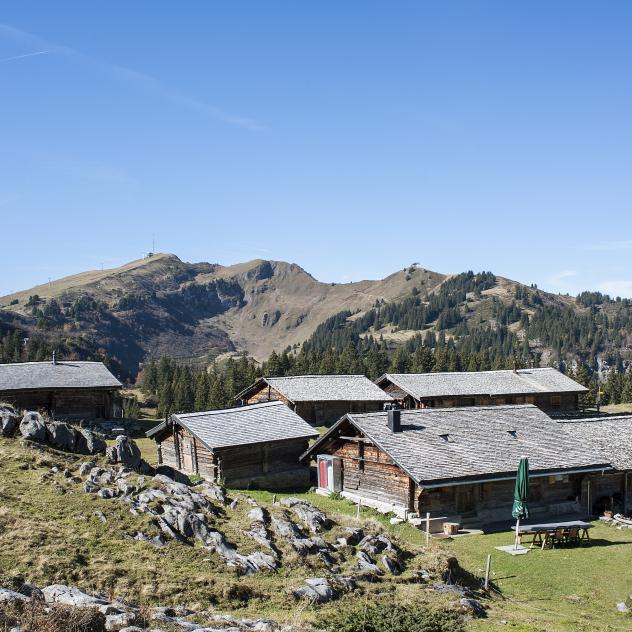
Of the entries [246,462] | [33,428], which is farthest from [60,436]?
[246,462]

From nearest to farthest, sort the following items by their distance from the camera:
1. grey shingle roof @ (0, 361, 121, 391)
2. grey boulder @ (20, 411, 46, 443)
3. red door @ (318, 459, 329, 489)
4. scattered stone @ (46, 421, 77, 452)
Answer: grey boulder @ (20, 411, 46, 443) < scattered stone @ (46, 421, 77, 452) < red door @ (318, 459, 329, 489) < grey shingle roof @ (0, 361, 121, 391)

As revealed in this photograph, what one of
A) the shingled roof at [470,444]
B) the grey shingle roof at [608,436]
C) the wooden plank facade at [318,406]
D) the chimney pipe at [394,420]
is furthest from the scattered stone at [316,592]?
the wooden plank facade at [318,406]

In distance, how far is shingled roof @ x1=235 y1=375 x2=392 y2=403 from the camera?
65.4 meters

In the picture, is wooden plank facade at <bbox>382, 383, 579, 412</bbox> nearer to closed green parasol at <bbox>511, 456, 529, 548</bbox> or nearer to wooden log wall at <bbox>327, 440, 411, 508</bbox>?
wooden log wall at <bbox>327, 440, 411, 508</bbox>

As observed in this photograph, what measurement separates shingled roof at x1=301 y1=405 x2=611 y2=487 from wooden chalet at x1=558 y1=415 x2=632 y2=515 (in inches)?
53.2

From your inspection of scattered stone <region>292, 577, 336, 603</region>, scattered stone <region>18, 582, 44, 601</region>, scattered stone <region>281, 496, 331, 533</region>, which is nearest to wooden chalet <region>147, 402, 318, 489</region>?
scattered stone <region>281, 496, 331, 533</region>

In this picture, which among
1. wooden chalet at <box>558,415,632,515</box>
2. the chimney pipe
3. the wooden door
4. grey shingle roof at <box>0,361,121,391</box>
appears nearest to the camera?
the chimney pipe

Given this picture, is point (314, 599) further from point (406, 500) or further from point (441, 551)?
point (406, 500)

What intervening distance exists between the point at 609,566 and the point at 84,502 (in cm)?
2091

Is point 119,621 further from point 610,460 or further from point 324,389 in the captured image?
point 324,389

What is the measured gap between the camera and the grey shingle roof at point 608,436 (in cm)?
3891

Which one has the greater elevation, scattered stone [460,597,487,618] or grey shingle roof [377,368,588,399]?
grey shingle roof [377,368,588,399]

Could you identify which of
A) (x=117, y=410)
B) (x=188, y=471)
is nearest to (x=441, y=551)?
(x=188, y=471)

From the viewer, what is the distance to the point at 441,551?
24.2 m
